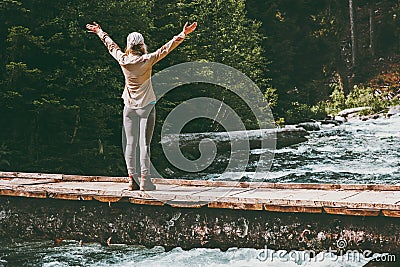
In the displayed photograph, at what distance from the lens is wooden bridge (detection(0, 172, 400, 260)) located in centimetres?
709

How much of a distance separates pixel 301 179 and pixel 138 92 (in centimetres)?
774

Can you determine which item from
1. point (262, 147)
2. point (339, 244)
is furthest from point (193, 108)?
point (339, 244)

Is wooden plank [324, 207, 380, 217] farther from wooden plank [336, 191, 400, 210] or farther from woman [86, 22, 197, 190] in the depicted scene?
woman [86, 22, 197, 190]

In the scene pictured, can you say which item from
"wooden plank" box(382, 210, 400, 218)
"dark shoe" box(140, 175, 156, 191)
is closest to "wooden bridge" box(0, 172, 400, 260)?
"wooden plank" box(382, 210, 400, 218)

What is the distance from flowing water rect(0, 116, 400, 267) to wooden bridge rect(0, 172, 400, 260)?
322 millimetres

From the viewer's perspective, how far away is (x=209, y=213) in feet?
25.6

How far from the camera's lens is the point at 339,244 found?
725cm

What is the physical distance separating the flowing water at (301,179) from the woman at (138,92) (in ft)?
3.67

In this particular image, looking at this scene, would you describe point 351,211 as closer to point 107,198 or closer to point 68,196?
point 107,198

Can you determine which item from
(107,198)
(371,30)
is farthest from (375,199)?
(371,30)

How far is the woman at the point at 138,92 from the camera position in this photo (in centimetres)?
772

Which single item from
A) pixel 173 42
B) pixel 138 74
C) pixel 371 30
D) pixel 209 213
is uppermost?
pixel 371 30

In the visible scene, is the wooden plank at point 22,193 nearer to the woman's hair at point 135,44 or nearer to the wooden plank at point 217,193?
the wooden plank at point 217,193

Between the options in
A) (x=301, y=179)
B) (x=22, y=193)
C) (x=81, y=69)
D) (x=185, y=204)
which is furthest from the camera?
(x=301, y=179)
